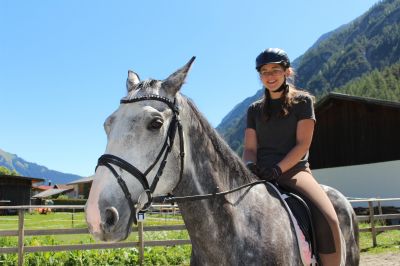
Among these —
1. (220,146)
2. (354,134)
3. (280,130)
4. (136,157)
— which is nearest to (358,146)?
(354,134)

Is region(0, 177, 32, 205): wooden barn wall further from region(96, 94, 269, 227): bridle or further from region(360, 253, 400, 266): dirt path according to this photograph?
region(96, 94, 269, 227): bridle

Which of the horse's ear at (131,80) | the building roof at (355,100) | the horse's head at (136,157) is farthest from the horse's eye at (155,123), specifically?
the building roof at (355,100)

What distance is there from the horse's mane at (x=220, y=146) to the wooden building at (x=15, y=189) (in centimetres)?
5221

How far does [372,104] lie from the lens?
2872 centimetres

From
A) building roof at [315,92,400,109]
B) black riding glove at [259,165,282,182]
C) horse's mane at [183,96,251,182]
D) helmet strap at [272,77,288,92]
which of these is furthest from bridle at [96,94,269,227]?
building roof at [315,92,400,109]

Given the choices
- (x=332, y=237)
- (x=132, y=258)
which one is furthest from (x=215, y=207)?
(x=132, y=258)

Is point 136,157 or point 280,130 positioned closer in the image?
point 136,157

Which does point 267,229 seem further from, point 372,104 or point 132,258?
point 372,104

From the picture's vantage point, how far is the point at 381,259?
1212 centimetres

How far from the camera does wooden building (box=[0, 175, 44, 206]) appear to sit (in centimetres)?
5069

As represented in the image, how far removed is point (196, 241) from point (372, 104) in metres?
28.4

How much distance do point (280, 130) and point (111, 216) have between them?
5.85ft

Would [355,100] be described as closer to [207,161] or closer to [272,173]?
[272,173]

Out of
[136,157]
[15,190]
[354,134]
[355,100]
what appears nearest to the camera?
[136,157]
